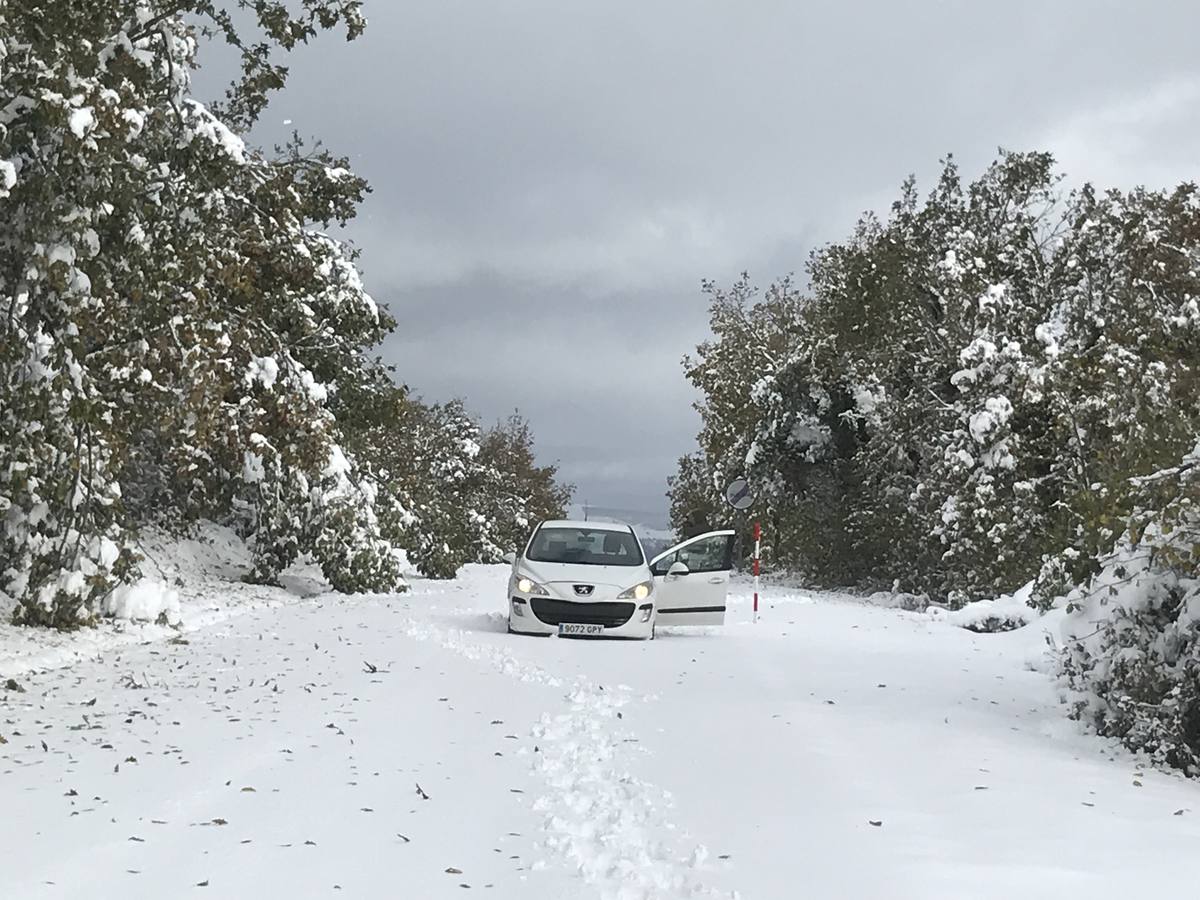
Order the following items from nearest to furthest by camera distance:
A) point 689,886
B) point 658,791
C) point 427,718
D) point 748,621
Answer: point 689,886, point 658,791, point 427,718, point 748,621

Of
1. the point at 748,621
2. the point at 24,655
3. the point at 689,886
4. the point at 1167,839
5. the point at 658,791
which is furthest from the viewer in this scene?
the point at 748,621

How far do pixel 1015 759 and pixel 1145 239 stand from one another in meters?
14.4

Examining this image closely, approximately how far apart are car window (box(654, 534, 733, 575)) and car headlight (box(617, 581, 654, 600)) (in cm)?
62

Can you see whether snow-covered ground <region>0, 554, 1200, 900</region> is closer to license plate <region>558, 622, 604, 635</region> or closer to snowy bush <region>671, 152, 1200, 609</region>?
license plate <region>558, 622, 604, 635</region>

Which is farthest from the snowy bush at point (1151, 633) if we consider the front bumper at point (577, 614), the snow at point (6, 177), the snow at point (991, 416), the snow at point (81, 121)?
the snow at point (991, 416)

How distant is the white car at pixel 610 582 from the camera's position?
15203 mm

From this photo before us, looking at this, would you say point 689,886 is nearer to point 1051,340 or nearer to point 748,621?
point 748,621

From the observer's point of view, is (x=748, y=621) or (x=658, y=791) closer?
(x=658, y=791)

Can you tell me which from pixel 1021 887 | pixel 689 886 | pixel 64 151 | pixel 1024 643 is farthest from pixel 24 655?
pixel 1024 643

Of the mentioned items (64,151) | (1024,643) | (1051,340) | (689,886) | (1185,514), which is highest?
(1051,340)

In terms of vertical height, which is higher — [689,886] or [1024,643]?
[1024,643]

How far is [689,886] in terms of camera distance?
203 inches

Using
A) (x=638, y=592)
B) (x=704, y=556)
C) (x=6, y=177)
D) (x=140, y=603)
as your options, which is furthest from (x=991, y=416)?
(x=6, y=177)

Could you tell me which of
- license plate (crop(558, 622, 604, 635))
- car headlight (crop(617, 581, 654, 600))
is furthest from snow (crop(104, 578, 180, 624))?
car headlight (crop(617, 581, 654, 600))
